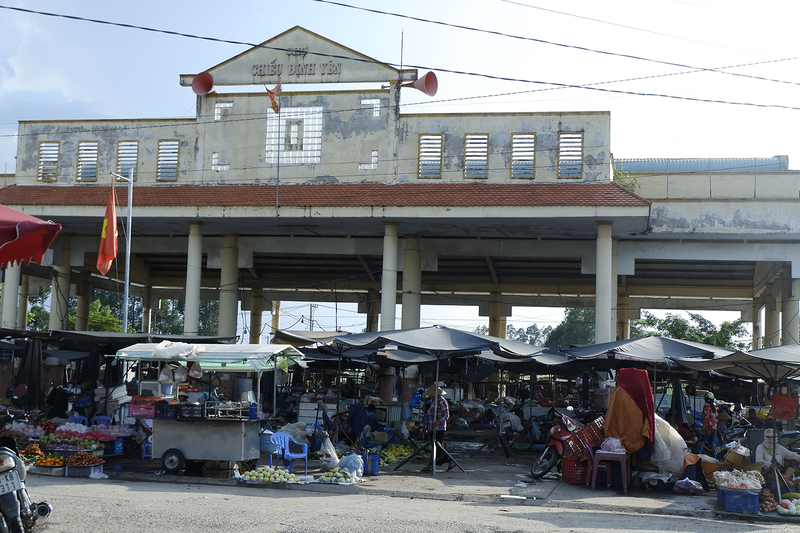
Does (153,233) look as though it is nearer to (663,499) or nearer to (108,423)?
(108,423)

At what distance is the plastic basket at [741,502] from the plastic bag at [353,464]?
5.77 meters

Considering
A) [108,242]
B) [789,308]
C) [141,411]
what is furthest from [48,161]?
[789,308]

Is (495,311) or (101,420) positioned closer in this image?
(101,420)

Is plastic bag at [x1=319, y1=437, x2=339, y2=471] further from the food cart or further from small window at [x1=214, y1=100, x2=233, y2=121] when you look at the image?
small window at [x1=214, y1=100, x2=233, y2=121]

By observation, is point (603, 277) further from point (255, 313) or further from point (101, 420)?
point (255, 313)

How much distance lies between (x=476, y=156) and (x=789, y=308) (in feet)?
39.8

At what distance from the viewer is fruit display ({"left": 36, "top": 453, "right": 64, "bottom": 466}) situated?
1287cm

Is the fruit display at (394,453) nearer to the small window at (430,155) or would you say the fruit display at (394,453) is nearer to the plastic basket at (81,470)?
the plastic basket at (81,470)

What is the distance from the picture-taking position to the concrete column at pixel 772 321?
29281 millimetres

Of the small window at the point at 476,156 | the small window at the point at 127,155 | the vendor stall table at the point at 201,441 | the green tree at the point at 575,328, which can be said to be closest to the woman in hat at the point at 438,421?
the vendor stall table at the point at 201,441

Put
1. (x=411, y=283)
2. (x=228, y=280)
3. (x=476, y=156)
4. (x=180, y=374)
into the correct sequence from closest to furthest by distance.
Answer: (x=180, y=374) < (x=476, y=156) < (x=411, y=283) < (x=228, y=280)

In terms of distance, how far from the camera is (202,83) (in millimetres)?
25406

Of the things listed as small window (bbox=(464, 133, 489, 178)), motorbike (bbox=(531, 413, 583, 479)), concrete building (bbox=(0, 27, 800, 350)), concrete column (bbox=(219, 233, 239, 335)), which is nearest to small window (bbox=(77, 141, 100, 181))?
concrete building (bbox=(0, 27, 800, 350))

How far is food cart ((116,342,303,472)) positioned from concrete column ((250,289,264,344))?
2576 cm
